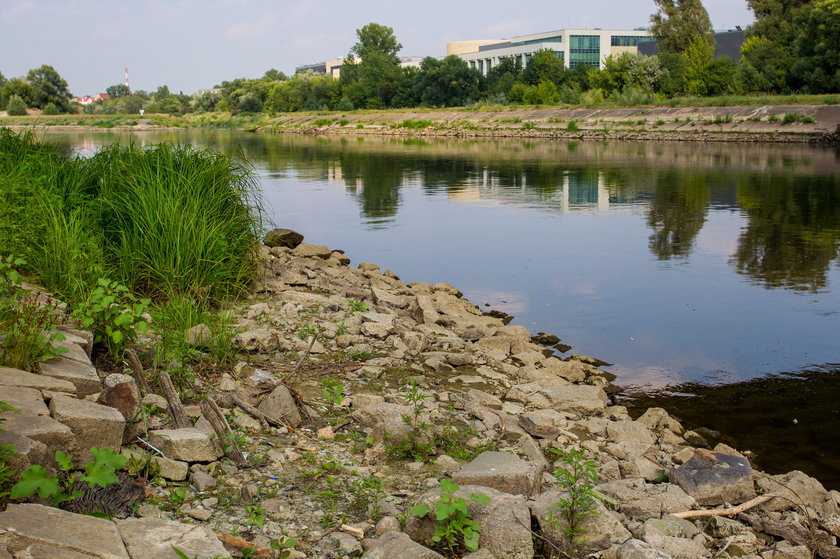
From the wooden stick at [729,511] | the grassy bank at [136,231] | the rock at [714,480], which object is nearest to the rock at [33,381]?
the grassy bank at [136,231]

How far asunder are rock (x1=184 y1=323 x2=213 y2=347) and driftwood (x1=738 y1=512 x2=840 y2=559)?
4215mm

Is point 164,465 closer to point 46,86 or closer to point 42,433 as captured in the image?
point 42,433

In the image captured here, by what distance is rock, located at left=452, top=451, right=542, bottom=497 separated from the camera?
14.5 ft

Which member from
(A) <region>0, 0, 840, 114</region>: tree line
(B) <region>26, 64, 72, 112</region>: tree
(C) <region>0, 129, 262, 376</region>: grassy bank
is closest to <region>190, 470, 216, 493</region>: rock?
(C) <region>0, 129, 262, 376</region>: grassy bank

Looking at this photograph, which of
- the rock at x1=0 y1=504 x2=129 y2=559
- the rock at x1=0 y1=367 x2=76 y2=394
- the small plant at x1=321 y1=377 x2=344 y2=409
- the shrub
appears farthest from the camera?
the shrub

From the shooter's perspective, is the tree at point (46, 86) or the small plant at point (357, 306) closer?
the small plant at point (357, 306)

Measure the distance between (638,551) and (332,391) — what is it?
3.03 meters

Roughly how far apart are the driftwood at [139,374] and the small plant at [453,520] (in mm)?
2298

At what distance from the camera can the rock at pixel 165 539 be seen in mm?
3340

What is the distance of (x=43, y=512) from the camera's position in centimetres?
330

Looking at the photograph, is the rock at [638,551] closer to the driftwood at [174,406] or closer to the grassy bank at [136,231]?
the driftwood at [174,406]

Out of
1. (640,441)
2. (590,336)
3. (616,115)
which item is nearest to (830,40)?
(616,115)

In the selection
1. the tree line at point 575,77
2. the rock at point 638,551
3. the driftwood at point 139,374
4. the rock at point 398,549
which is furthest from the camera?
the tree line at point 575,77

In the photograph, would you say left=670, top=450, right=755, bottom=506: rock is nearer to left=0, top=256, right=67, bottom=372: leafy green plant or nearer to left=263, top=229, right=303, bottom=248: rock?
left=0, top=256, right=67, bottom=372: leafy green plant
